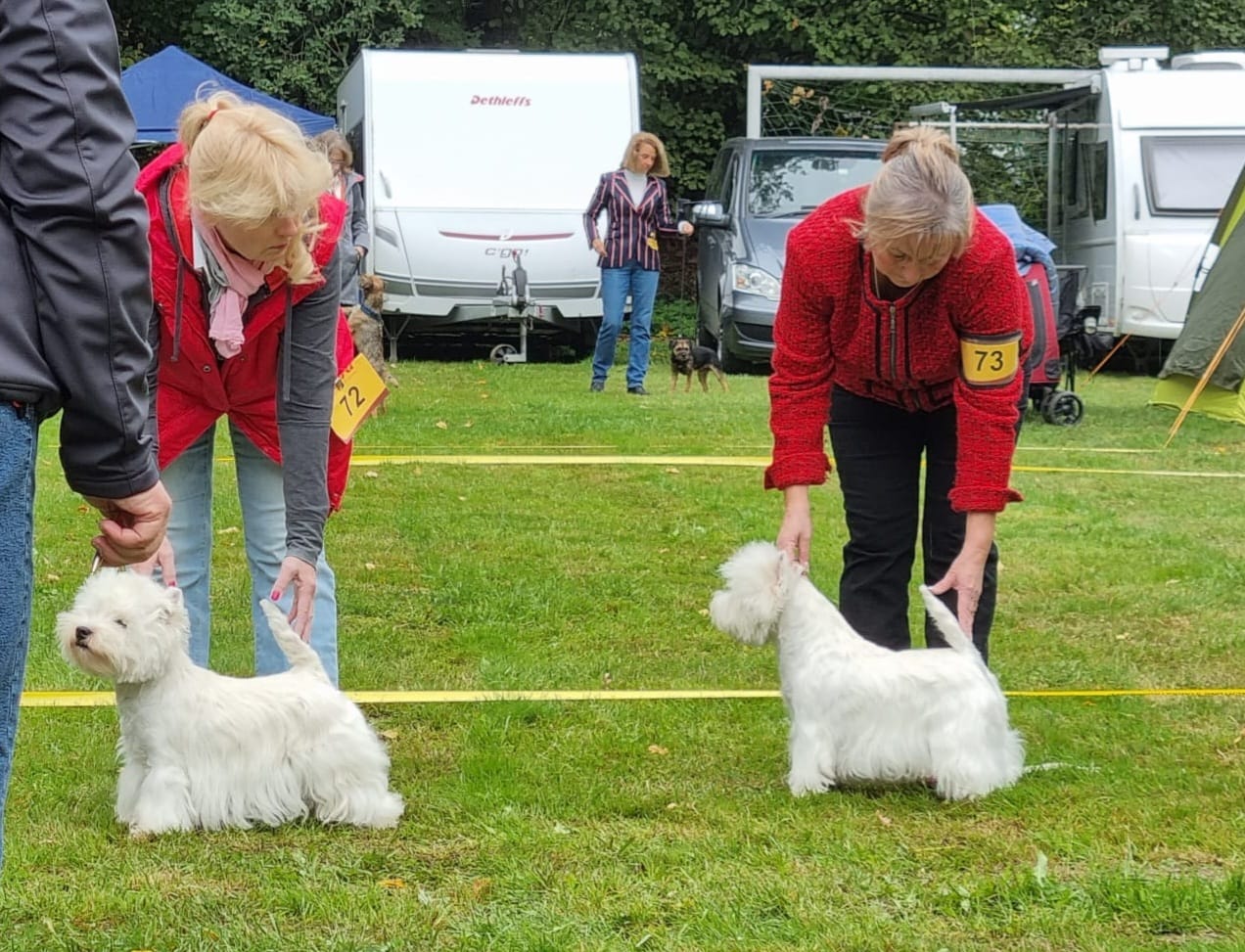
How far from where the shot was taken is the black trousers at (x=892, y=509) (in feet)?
13.5

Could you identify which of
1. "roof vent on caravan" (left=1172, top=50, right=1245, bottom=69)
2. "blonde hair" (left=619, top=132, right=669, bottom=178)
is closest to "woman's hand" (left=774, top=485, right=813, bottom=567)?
"blonde hair" (left=619, top=132, right=669, bottom=178)

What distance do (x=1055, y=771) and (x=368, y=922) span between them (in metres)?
1.91

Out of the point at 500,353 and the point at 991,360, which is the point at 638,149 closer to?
the point at 500,353

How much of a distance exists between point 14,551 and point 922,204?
2250mm

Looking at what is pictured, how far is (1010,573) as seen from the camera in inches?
260

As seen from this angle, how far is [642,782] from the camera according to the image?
13.1 feet

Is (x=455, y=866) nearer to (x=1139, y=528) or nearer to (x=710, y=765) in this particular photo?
(x=710, y=765)

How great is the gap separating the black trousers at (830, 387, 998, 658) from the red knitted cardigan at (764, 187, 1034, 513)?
0.11 metres

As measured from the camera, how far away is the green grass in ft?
10.2

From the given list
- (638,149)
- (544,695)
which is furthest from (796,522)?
(638,149)

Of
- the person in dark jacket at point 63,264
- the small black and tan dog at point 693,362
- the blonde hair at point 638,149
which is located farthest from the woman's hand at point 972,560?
the blonde hair at point 638,149

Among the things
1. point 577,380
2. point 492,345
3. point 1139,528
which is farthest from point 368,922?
point 492,345

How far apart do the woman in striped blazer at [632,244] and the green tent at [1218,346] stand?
4624 mm

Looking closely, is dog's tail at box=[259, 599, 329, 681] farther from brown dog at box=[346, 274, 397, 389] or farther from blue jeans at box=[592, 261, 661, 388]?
blue jeans at box=[592, 261, 661, 388]
